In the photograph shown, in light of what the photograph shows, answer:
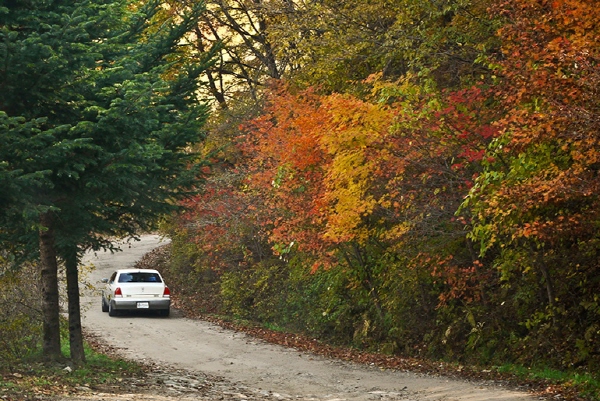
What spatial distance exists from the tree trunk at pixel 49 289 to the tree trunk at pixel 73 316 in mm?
312

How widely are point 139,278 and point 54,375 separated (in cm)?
1642

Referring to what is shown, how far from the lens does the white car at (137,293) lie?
29.0 meters

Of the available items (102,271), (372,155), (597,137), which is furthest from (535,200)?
(102,271)

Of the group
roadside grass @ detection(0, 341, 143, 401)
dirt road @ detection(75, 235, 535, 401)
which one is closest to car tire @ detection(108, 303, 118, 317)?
dirt road @ detection(75, 235, 535, 401)

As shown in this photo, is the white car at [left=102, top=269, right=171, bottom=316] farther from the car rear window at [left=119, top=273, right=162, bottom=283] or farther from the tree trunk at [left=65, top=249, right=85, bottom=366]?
the tree trunk at [left=65, top=249, right=85, bottom=366]

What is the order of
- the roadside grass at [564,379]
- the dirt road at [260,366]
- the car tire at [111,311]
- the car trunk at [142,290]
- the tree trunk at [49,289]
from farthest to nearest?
the car tire at [111,311]
the car trunk at [142,290]
the tree trunk at [49,289]
the dirt road at [260,366]
the roadside grass at [564,379]

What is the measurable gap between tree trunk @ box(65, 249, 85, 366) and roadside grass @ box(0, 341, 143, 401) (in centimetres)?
23

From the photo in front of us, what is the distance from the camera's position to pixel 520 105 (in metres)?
12.6

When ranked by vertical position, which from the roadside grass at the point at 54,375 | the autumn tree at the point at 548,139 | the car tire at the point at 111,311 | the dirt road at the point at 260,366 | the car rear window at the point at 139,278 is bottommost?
the dirt road at the point at 260,366

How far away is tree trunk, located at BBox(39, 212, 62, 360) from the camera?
47.6 ft

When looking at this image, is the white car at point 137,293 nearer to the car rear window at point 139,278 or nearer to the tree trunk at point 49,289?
the car rear window at point 139,278

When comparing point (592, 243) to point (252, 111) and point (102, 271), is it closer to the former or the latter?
point (252, 111)

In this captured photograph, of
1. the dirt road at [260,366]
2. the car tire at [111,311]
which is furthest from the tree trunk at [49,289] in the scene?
the car tire at [111,311]

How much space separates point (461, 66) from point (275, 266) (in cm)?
1332
